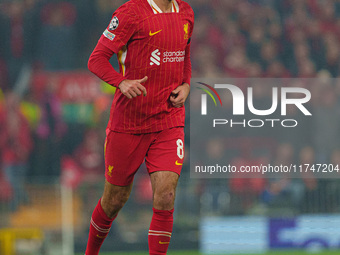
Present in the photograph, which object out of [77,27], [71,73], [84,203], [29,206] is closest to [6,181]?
[29,206]

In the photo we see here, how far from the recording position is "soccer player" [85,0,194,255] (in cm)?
498

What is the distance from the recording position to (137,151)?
206 inches

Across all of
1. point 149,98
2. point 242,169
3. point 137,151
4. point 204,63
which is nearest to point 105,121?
point 204,63

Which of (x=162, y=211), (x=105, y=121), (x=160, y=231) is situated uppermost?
(x=105, y=121)

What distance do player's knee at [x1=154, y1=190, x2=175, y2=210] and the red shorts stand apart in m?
0.20

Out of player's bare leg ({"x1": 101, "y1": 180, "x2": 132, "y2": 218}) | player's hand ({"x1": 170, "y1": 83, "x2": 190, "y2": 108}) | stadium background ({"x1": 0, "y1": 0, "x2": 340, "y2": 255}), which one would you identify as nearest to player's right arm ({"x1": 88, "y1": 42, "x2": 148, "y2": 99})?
player's hand ({"x1": 170, "y1": 83, "x2": 190, "y2": 108})

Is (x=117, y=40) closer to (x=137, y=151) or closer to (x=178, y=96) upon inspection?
(x=178, y=96)

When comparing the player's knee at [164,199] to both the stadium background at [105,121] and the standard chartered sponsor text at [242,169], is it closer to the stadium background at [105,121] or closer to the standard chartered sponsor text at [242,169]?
the stadium background at [105,121]

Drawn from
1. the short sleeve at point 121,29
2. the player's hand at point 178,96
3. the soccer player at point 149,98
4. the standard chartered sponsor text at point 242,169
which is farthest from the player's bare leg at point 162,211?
the standard chartered sponsor text at point 242,169

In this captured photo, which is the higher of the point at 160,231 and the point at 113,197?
the point at 113,197

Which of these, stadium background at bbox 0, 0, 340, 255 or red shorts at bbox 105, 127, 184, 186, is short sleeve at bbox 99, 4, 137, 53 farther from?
stadium background at bbox 0, 0, 340, 255

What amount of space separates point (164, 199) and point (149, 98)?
2.40 ft

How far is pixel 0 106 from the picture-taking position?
35.0 feet

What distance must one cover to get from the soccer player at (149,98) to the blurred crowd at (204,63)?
14.2ft
